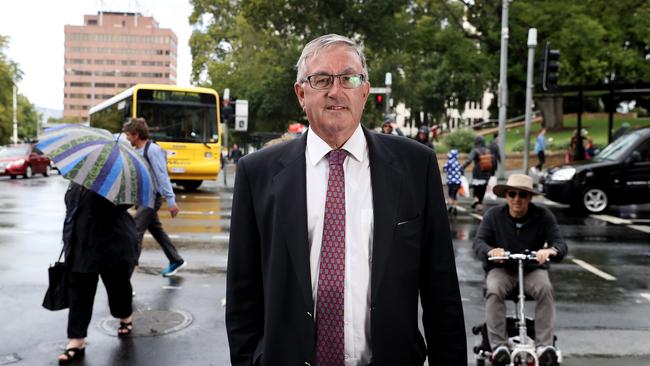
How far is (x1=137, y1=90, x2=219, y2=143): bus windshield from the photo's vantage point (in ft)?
65.1

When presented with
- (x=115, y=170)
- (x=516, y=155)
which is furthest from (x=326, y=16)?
(x=115, y=170)

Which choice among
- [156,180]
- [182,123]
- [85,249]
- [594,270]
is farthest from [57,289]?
[182,123]

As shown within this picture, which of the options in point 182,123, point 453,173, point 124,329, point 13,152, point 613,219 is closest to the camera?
point 124,329

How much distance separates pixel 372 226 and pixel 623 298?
5.94 metres

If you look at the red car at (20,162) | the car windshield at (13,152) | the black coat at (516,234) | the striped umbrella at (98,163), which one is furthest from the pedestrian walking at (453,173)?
the car windshield at (13,152)

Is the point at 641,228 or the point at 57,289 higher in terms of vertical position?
the point at 57,289

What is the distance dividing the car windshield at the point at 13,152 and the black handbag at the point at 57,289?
78.3ft

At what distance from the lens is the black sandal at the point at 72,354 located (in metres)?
5.11

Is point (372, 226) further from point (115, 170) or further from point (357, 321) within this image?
point (115, 170)

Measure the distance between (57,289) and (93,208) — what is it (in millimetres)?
694

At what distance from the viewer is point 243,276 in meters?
2.49

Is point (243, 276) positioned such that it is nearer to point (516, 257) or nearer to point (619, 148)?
point (516, 257)

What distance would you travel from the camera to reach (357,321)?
2348mm

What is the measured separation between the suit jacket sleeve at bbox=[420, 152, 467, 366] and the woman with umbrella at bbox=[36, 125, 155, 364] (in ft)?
10.1
